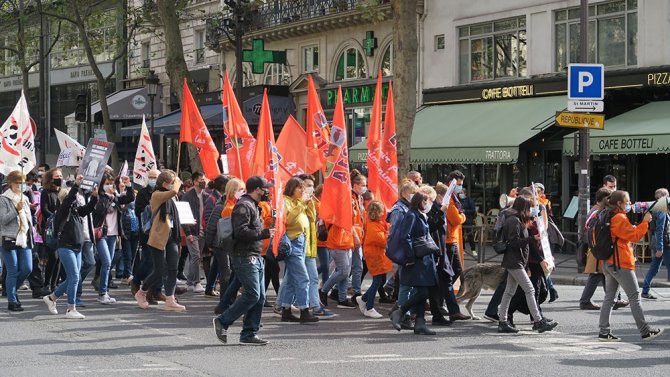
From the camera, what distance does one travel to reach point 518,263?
39.7ft

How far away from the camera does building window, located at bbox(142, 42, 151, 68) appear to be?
45000 millimetres

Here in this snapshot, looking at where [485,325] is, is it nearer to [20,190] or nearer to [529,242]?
[529,242]

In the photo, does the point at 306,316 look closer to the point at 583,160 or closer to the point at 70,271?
the point at 70,271

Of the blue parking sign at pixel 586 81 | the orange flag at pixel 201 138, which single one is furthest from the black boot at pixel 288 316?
the blue parking sign at pixel 586 81

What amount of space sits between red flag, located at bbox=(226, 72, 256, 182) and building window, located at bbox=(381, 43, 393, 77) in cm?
1445

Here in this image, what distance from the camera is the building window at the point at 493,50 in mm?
27453

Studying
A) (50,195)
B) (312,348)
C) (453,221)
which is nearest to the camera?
(312,348)

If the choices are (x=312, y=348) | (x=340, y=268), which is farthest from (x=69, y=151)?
(x=312, y=348)

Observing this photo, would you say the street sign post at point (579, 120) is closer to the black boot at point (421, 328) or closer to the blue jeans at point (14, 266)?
the black boot at point (421, 328)

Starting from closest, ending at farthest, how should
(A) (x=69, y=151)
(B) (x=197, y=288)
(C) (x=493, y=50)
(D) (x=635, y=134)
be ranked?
1. (B) (x=197, y=288)
2. (A) (x=69, y=151)
3. (D) (x=635, y=134)
4. (C) (x=493, y=50)

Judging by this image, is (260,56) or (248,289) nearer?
(248,289)

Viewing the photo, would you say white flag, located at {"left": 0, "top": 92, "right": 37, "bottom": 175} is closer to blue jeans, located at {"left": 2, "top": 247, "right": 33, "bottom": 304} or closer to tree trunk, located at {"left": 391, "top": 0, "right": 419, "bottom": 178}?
blue jeans, located at {"left": 2, "top": 247, "right": 33, "bottom": 304}

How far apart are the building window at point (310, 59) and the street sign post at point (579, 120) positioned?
53.1 feet

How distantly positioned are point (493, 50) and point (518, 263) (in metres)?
16.8
